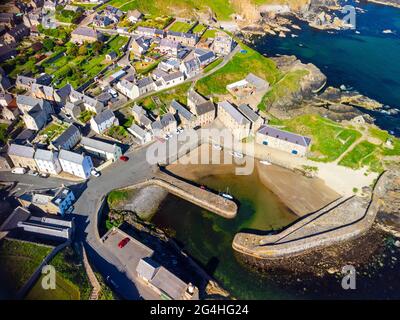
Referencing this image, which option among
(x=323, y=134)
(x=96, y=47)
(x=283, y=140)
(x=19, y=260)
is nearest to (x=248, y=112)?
(x=283, y=140)

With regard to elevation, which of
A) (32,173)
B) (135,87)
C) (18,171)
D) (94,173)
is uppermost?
(135,87)

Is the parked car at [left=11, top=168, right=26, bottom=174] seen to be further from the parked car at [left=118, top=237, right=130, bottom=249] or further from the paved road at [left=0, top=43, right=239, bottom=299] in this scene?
the parked car at [left=118, top=237, right=130, bottom=249]

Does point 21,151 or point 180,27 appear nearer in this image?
point 21,151

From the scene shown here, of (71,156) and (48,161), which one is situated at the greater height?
(71,156)

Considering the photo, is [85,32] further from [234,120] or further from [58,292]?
[58,292]

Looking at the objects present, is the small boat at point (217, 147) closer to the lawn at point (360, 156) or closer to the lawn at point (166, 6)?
the lawn at point (360, 156)

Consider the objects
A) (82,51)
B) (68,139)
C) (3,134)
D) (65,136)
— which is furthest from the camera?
(82,51)

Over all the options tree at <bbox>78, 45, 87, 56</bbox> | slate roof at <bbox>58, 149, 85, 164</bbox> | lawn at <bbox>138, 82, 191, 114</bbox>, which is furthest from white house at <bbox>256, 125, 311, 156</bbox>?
tree at <bbox>78, 45, 87, 56</bbox>
